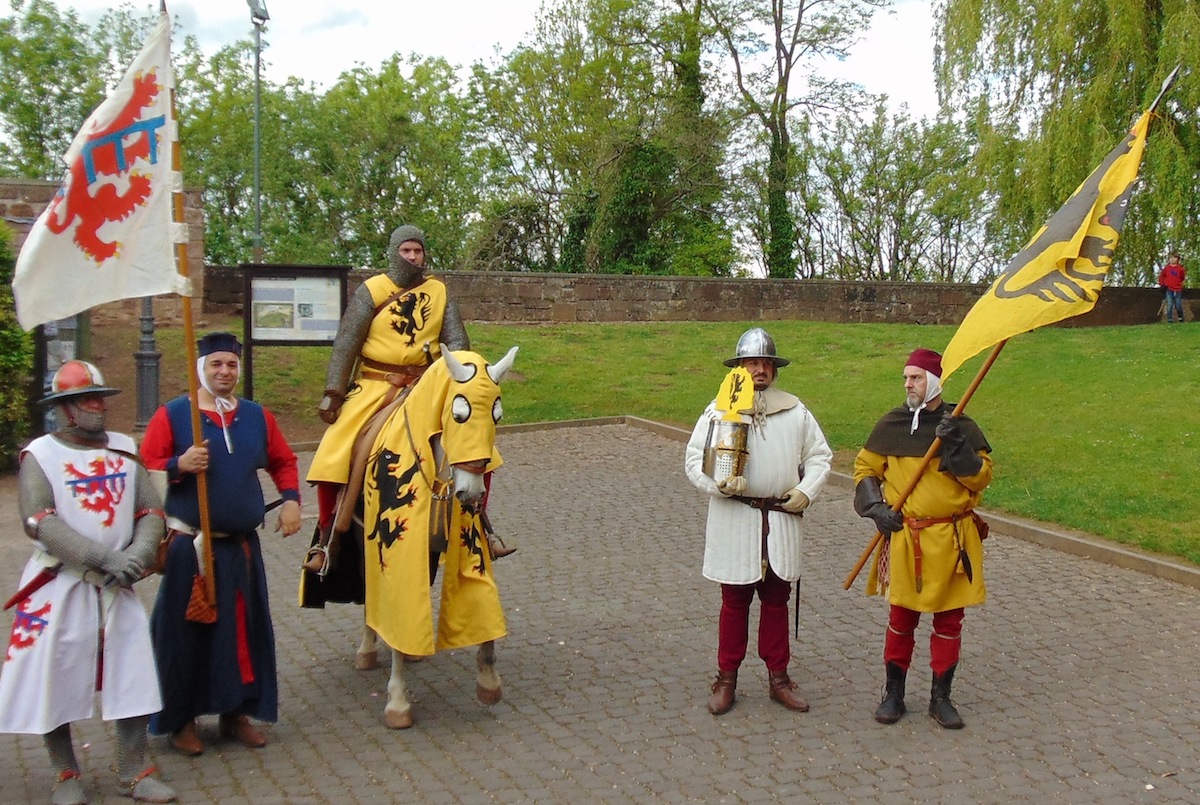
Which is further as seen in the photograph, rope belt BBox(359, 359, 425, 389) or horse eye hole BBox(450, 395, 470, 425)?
rope belt BBox(359, 359, 425, 389)

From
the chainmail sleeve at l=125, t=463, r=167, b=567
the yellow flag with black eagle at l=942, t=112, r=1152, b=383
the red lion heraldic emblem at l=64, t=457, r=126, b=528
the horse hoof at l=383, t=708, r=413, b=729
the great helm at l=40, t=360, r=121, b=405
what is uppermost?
the yellow flag with black eagle at l=942, t=112, r=1152, b=383

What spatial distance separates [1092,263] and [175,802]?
472 cm

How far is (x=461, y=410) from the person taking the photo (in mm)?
5668

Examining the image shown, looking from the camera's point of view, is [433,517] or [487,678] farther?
[487,678]

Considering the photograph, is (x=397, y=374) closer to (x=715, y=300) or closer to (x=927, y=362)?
(x=927, y=362)

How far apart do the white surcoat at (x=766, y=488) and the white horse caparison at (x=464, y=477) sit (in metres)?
1.07

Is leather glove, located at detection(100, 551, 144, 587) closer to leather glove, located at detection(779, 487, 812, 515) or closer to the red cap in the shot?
leather glove, located at detection(779, 487, 812, 515)

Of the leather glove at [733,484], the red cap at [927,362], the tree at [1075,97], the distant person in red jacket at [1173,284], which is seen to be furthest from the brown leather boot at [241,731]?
the distant person in red jacket at [1173,284]

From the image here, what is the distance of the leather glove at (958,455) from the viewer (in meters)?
5.61

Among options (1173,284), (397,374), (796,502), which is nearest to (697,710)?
(796,502)

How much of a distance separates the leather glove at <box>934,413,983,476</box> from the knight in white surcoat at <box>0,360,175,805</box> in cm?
357

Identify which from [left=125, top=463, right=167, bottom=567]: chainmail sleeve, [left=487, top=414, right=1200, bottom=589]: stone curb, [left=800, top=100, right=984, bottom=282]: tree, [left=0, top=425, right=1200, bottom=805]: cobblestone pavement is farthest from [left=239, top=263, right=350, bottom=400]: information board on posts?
[left=800, top=100, right=984, bottom=282]: tree

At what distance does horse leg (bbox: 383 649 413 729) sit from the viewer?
19.4ft

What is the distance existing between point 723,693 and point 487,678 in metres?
1.22
